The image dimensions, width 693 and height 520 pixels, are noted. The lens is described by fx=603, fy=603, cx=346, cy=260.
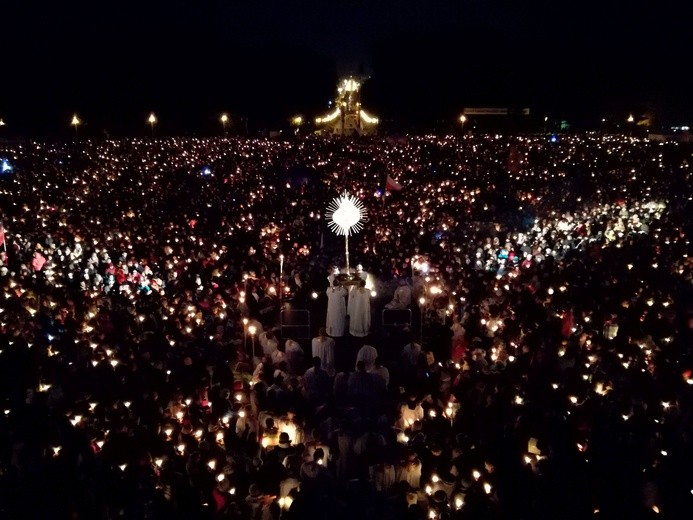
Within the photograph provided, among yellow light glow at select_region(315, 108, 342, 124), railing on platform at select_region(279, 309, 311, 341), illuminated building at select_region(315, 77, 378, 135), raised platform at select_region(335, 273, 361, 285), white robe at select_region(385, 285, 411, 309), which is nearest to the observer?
railing on platform at select_region(279, 309, 311, 341)

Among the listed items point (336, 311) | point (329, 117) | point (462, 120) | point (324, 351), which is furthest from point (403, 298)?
point (329, 117)

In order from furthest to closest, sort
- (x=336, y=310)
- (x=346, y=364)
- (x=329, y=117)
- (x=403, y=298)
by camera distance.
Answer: (x=329, y=117) → (x=403, y=298) → (x=336, y=310) → (x=346, y=364)

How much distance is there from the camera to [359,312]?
10.5m

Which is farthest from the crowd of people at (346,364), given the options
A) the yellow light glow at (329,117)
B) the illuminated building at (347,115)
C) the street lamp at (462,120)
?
the yellow light glow at (329,117)

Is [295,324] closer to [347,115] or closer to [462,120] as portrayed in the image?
[462,120]

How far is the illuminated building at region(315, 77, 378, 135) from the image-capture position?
Result: 59047 mm

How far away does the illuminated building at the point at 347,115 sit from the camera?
59047 millimetres

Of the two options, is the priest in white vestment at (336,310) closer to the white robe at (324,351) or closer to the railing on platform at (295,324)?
the railing on platform at (295,324)

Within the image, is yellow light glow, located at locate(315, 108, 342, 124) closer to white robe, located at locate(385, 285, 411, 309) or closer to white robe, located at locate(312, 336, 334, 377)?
white robe, located at locate(385, 285, 411, 309)

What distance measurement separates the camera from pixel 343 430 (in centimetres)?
661

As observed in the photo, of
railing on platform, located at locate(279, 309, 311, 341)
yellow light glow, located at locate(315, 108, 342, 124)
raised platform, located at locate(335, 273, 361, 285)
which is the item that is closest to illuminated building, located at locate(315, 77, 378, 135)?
yellow light glow, located at locate(315, 108, 342, 124)

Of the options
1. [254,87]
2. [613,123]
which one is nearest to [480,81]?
[613,123]

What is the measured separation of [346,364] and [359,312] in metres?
1.06

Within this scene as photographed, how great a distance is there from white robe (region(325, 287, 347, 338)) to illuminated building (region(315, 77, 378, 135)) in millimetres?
47522
